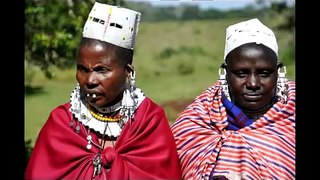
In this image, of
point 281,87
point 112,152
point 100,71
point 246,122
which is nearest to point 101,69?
point 100,71

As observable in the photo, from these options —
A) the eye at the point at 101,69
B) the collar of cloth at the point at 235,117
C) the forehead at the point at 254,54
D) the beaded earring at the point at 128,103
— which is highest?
the forehead at the point at 254,54

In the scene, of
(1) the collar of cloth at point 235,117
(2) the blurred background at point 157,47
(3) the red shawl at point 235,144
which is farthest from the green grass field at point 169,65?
(1) the collar of cloth at point 235,117

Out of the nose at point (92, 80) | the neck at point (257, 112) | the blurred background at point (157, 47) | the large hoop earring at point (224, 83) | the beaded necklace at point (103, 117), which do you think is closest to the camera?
the nose at point (92, 80)

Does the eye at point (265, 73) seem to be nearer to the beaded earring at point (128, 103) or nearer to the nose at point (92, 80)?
the beaded earring at point (128, 103)

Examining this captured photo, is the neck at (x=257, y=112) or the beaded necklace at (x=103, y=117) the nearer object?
the beaded necklace at (x=103, y=117)

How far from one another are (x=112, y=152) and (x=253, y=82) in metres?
0.81

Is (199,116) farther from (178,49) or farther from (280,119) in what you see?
(178,49)

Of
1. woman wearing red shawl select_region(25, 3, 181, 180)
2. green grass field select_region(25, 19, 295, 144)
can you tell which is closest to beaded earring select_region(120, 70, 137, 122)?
woman wearing red shawl select_region(25, 3, 181, 180)

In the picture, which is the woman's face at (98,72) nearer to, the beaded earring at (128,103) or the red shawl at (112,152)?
the beaded earring at (128,103)

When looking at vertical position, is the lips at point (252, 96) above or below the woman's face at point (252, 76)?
below

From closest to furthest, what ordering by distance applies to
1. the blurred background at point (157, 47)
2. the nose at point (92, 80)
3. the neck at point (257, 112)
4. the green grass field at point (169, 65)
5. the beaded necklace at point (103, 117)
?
the nose at point (92, 80)
the beaded necklace at point (103, 117)
the neck at point (257, 112)
the blurred background at point (157, 47)
the green grass field at point (169, 65)

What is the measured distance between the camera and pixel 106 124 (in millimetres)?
3381

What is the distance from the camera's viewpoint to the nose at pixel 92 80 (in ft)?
10.7

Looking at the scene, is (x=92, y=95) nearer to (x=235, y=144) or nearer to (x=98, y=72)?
(x=98, y=72)
